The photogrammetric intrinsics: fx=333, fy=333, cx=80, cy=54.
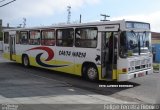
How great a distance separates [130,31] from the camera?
1429 cm

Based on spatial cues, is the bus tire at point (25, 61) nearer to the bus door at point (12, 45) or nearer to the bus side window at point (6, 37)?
the bus door at point (12, 45)

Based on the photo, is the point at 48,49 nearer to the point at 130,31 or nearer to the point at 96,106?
the point at 130,31

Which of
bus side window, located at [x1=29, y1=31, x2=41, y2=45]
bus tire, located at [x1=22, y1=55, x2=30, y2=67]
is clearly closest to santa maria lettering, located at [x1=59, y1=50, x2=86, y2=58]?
bus side window, located at [x1=29, y1=31, x2=41, y2=45]

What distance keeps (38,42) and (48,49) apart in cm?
151

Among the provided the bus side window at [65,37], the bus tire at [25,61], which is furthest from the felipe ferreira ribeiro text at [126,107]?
the bus tire at [25,61]

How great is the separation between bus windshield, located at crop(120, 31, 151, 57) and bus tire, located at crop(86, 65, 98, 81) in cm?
195

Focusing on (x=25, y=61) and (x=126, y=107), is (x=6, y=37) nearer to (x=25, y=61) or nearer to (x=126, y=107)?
(x=25, y=61)

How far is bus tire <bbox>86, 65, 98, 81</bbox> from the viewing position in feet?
50.3

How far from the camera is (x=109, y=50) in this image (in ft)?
48.6

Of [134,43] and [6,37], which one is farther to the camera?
[6,37]

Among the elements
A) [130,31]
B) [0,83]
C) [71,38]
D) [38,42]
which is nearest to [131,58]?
[130,31]

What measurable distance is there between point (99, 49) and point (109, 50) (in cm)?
48

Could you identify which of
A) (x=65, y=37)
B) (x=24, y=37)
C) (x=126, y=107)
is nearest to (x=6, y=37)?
(x=24, y=37)

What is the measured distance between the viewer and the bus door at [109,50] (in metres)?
14.4
